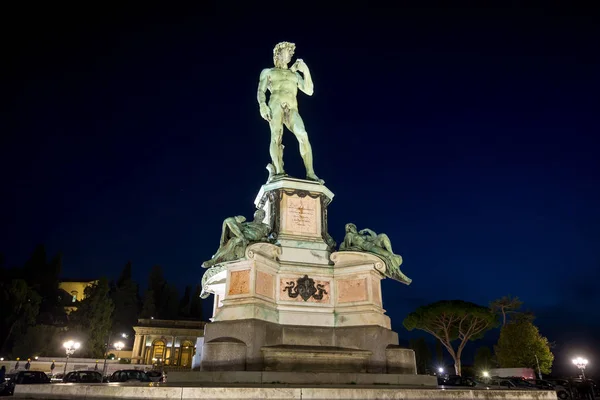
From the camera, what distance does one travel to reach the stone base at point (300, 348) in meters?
8.44

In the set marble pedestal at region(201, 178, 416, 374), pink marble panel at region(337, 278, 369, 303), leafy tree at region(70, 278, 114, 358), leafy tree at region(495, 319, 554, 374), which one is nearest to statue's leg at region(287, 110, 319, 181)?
marble pedestal at region(201, 178, 416, 374)

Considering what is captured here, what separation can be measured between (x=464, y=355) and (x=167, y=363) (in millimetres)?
125448

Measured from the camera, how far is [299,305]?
10.3 m

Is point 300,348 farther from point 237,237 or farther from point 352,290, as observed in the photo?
point 237,237

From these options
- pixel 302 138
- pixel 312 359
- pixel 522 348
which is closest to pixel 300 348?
pixel 312 359

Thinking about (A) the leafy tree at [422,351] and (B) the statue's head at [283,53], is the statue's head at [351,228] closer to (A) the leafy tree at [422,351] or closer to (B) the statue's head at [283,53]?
(B) the statue's head at [283,53]

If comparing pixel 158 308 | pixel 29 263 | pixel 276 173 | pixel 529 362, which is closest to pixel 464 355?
pixel 158 308

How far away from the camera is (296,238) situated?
37.0 ft

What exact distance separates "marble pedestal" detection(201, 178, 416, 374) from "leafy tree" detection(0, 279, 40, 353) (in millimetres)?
50084

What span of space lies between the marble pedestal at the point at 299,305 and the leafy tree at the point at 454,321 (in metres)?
30.6

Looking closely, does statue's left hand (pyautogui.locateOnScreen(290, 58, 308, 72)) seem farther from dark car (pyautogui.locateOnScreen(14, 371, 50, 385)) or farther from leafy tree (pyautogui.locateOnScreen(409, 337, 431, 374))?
leafy tree (pyautogui.locateOnScreen(409, 337, 431, 374))

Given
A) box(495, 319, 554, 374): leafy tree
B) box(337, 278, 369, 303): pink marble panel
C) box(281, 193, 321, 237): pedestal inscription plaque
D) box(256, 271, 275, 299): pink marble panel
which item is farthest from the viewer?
box(495, 319, 554, 374): leafy tree

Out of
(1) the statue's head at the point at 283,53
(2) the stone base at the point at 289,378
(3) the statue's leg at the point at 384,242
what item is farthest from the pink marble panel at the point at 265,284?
(1) the statue's head at the point at 283,53

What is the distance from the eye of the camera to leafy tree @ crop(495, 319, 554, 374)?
36812 mm
